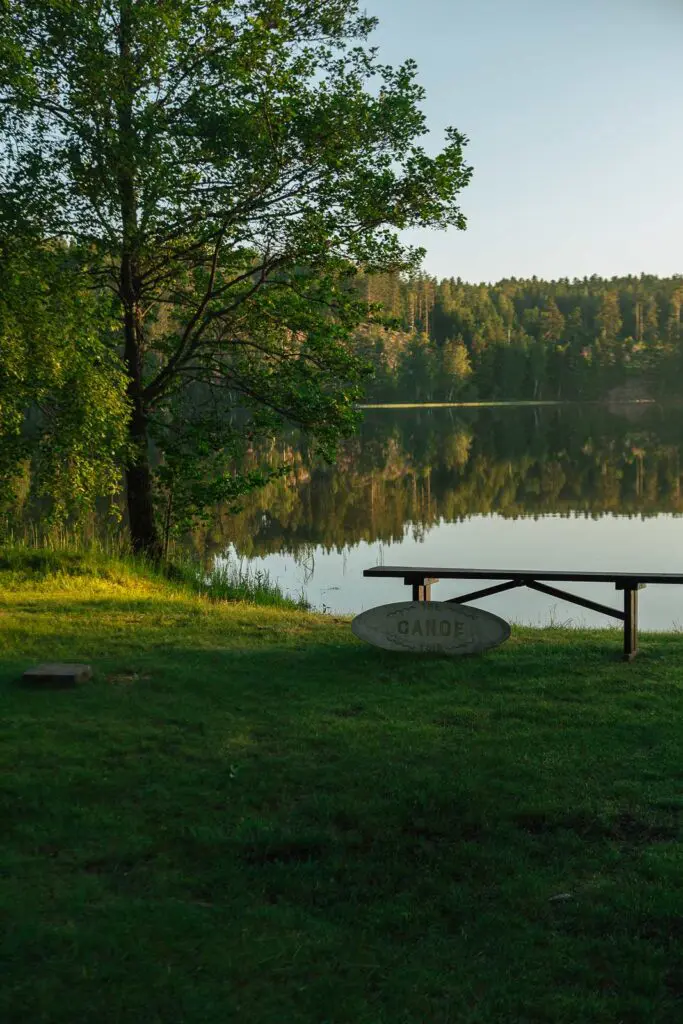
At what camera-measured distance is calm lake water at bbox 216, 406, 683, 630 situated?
17266mm

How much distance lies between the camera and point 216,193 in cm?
1427

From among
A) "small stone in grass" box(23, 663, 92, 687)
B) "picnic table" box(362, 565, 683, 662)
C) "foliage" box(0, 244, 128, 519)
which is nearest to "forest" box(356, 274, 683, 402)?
"foliage" box(0, 244, 128, 519)

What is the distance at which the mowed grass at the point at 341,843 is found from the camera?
149 inches

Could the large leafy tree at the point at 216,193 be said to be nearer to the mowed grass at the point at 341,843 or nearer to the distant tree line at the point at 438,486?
the distant tree line at the point at 438,486

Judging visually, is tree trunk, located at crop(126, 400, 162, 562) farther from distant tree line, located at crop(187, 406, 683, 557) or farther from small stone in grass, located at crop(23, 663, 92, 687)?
small stone in grass, located at crop(23, 663, 92, 687)

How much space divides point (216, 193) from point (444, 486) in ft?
71.6

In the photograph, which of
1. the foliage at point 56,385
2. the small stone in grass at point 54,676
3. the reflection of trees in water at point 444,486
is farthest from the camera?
the reflection of trees in water at point 444,486

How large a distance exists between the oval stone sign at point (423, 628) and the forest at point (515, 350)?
103 metres

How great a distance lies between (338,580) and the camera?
18.8 metres

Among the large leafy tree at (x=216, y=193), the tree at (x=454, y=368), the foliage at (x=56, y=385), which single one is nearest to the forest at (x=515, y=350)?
the tree at (x=454, y=368)

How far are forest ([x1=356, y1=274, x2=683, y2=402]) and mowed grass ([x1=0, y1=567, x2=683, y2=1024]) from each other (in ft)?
343

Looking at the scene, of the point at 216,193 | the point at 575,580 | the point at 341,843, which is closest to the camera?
the point at 341,843

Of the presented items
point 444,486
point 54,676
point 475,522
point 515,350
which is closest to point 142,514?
point 54,676

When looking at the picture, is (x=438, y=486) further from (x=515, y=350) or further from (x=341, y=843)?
(x=515, y=350)
